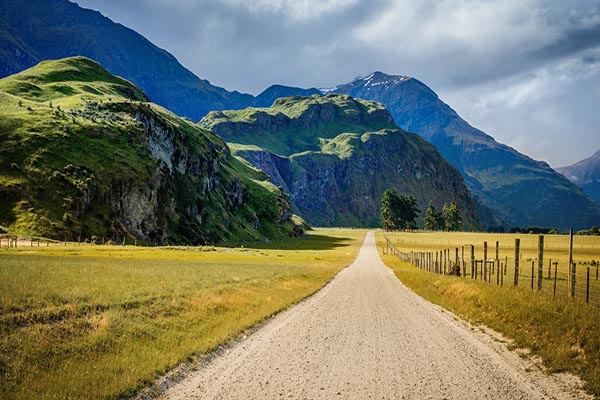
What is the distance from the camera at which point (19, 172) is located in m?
96.4

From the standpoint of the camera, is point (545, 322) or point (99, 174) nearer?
point (545, 322)

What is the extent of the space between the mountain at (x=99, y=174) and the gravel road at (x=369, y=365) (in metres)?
83.9

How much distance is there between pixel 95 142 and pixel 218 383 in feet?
400

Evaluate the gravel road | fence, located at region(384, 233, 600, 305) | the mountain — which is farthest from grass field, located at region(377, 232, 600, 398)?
the mountain

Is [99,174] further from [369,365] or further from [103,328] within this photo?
[369,365]

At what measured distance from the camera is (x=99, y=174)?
356ft

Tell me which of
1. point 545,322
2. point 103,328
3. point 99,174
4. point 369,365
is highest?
point 99,174

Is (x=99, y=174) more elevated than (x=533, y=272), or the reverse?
(x=99, y=174)

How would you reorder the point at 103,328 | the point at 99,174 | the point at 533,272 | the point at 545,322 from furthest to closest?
the point at 99,174
the point at 533,272
the point at 545,322
the point at 103,328

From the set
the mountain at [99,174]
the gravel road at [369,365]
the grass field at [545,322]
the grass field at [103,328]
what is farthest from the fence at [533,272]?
the mountain at [99,174]

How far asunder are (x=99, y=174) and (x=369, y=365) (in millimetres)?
109589

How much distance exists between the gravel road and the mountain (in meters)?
83.9

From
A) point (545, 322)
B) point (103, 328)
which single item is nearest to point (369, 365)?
point (545, 322)

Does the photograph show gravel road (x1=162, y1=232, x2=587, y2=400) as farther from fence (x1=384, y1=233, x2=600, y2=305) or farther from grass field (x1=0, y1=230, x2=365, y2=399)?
fence (x1=384, y1=233, x2=600, y2=305)
